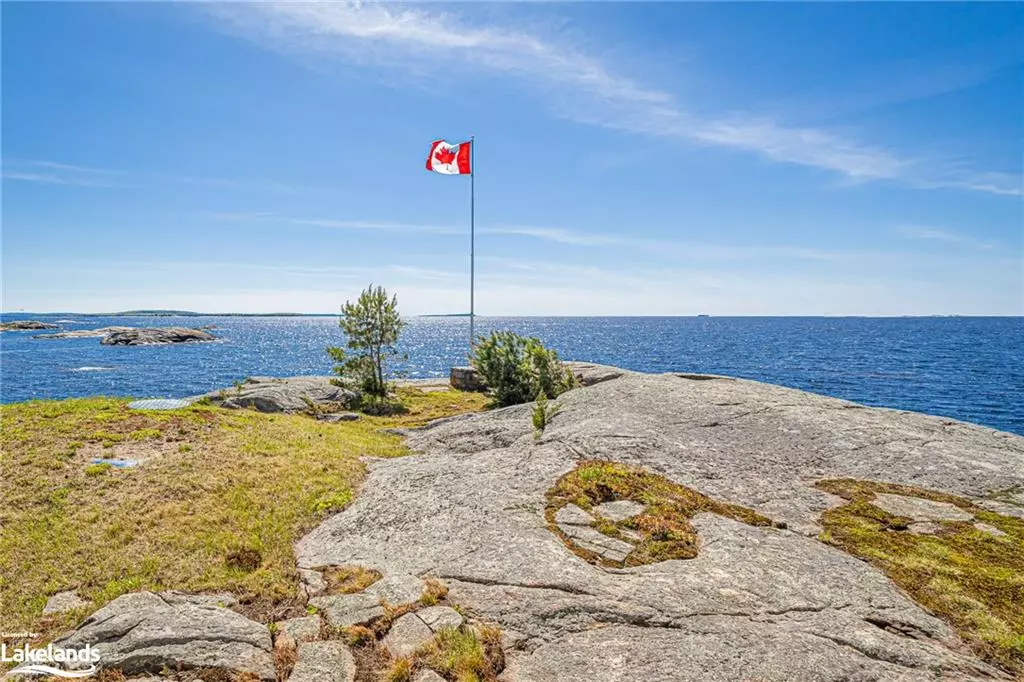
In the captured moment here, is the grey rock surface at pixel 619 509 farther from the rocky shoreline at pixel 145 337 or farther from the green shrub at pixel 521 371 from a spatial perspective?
the rocky shoreline at pixel 145 337

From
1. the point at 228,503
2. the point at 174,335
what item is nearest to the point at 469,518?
the point at 228,503

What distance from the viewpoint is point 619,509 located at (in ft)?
38.9

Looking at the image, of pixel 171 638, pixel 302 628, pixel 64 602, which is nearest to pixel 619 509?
pixel 302 628

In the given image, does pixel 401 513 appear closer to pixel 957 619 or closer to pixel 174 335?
pixel 957 619

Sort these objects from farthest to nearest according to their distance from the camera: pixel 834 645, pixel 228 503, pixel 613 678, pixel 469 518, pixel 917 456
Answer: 1. pixel 917 456
2. pixel 228 503
3. pixel 469 518
4. pixel 834 645
5. pixel 613 678

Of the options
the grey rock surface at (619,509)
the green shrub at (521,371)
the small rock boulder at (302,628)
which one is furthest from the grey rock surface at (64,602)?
the green shrub at (521,371)

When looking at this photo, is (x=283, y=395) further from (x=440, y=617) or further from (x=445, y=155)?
(x=440, y=617)

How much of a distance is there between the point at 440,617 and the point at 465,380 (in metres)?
37.7

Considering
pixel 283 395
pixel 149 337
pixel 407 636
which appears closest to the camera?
pixel 407 636

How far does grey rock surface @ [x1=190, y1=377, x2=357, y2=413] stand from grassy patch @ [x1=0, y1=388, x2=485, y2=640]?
861 centimetres

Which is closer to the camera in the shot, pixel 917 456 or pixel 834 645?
pixel 834 645

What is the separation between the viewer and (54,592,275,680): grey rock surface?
281 inches

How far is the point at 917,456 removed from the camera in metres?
15.1

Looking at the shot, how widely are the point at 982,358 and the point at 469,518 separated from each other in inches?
5031
